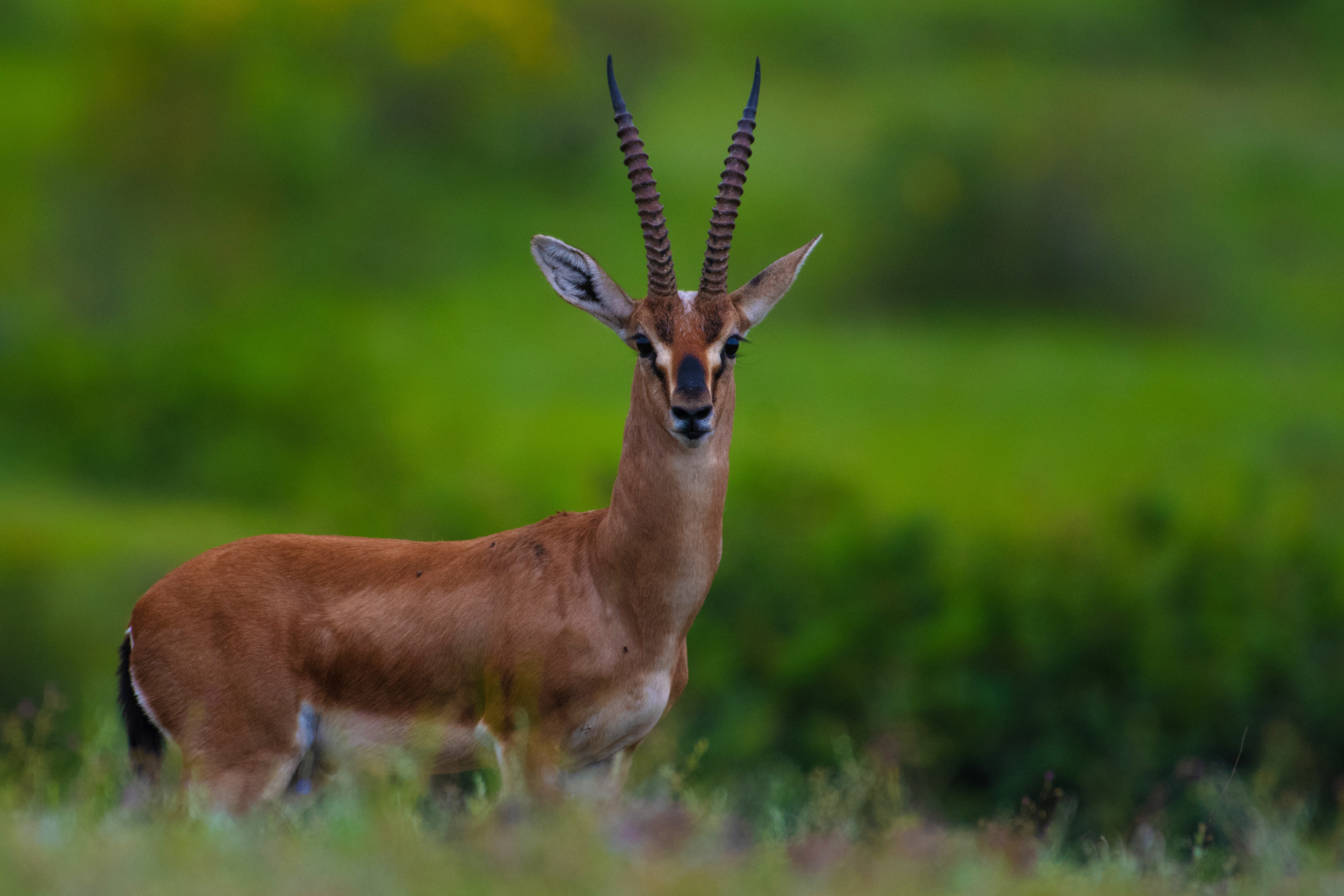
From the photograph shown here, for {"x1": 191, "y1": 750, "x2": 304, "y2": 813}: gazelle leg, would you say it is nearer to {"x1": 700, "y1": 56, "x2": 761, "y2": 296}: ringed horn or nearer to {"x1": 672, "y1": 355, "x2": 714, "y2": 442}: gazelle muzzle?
{"x1": 672, "y1": 355, "x2": 714, "y2": 442}: gazelle muzzle

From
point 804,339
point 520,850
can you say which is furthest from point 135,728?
point 804,339

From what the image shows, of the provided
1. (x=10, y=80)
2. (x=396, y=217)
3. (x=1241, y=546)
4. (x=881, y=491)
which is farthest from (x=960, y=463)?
(x=10, y=80)

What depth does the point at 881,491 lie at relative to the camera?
18328 millimetres

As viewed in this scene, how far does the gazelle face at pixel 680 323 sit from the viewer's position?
5.75 m

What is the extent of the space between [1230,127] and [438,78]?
16295 mm

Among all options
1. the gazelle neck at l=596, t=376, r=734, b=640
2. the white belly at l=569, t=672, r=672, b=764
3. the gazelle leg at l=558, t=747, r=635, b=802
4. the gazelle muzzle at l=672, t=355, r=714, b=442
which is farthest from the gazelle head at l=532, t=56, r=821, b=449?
the gazelle leg at l=558, t=747, r=635, b=802

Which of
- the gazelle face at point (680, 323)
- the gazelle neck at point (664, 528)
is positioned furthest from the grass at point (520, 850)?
the gazelle face at point (680, 323)

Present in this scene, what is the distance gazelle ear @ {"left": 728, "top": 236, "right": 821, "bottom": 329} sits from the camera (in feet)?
21.0

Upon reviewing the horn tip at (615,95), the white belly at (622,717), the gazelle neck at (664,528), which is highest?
the horn tip at (615,95)

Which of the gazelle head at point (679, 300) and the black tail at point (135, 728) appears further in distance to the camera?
the black tail at point (135, 728)

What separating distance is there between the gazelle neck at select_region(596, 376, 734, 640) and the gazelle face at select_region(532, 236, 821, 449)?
0.10 meters

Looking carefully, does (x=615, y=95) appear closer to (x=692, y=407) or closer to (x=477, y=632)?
(x=692, y=407)

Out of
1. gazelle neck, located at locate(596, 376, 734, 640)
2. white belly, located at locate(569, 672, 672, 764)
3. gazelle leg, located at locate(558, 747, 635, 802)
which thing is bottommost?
gazelle leg, located at locate(558, 747, 635, 802)

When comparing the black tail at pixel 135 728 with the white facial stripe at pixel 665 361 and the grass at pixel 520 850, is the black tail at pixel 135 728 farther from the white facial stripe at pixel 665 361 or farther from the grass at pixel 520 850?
the white facial stripe at pixel 665 361
